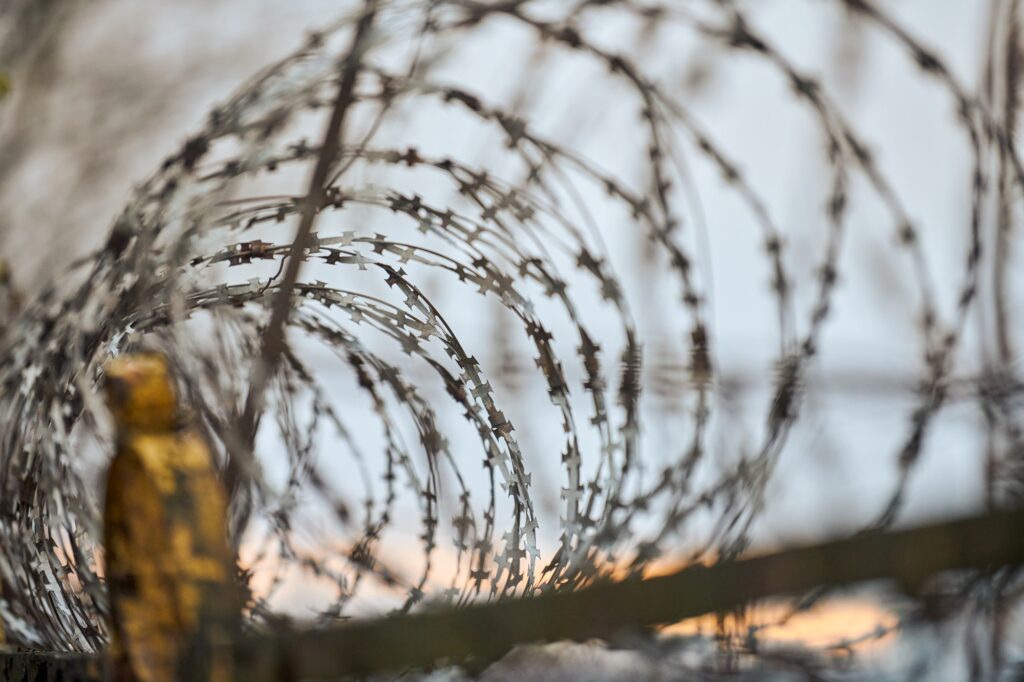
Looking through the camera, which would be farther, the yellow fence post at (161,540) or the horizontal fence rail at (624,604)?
the yellow fence post at (161,540)

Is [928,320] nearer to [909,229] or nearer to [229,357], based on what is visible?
[909,229]

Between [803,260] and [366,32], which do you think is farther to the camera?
[366,32]

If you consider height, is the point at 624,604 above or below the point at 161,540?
below

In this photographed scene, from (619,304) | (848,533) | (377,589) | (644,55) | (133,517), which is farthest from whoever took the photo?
(377,589)

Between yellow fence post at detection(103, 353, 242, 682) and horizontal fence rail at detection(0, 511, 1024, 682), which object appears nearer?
horizontal fence rail at detection(0, 511, 1024, 682)

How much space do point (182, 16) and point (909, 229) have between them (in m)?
6.59

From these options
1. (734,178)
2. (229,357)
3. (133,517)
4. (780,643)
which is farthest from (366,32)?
(229,357)

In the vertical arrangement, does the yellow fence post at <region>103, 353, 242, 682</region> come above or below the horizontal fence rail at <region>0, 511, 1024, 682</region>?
above

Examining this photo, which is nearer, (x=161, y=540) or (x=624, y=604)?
(x=624, y=604)

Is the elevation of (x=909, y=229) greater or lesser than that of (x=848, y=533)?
greater

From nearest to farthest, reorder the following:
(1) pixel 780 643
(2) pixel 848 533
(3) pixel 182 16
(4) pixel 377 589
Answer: (2) pixel 848 533, (1) pixel 780 643, (4) pixel 377 589, (3) pixel 182 16

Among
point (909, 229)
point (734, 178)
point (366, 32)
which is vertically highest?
point (366, 32)

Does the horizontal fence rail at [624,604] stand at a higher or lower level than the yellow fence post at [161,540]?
lower

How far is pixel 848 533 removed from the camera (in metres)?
Result: 1.02
